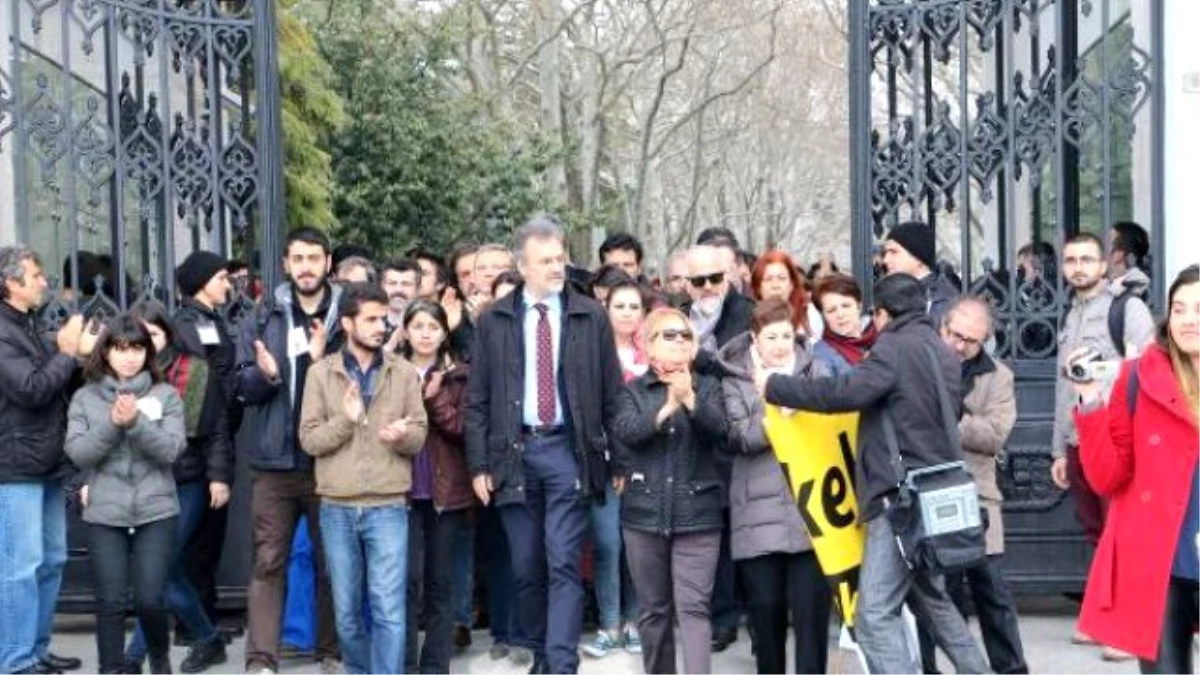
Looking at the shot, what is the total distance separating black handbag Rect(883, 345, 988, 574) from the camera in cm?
715

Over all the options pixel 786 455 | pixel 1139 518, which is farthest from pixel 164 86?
pixel 1139 518

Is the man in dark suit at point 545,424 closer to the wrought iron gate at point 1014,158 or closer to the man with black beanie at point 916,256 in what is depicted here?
the man with black beanie at point 916,256

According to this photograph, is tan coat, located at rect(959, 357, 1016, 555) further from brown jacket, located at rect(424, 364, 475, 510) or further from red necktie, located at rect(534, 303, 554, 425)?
brown jacket, located at rect(424, 364, 475, 510)

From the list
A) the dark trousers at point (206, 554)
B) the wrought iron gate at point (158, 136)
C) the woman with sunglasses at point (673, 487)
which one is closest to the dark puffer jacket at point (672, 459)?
the woman with sunglasses at point (673, 487)

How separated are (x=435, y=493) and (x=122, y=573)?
1447 millimetres

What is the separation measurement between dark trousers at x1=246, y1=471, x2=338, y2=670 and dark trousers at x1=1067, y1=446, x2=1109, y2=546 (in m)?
3.67

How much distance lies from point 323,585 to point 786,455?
2445 millimetres

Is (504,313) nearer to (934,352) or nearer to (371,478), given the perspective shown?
(371,478)

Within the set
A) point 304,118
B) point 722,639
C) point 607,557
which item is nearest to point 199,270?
point 607,557

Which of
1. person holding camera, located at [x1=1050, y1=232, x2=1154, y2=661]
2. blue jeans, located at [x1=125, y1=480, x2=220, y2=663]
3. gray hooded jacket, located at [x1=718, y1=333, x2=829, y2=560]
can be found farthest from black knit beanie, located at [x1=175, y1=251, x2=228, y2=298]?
person holding camera, located at [x1=1050, y1=232, x2=1154, y2=661]

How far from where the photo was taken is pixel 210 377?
9.09 metres

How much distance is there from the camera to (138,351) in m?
8.39

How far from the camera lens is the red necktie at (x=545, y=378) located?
27.8 ft

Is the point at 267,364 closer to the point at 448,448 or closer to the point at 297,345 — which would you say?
the point at 297,345
